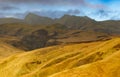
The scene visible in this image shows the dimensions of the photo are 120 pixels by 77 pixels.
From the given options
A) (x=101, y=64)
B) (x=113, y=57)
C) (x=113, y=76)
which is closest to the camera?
(x=113, y=76)

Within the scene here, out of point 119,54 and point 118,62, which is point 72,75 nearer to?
point 118,62

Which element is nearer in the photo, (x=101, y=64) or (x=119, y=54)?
(x=101, y=64)

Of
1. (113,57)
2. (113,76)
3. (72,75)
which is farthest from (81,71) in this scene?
(113,57)

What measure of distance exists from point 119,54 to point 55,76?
45.6m

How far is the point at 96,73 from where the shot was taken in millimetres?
144500

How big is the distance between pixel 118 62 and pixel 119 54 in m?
16.5

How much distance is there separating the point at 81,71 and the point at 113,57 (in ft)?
95.7

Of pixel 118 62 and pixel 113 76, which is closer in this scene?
pixel 113 76

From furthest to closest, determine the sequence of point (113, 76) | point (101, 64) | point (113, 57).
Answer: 1. point (113, 57)
2. point (101, 64)
3. point (113, 76)

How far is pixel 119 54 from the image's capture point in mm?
172250

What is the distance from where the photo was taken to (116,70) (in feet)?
472

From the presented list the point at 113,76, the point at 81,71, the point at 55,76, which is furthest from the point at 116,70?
the point at 55,76

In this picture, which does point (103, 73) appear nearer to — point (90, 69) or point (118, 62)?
point (90, 69)

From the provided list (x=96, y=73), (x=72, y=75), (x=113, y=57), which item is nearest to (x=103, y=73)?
(x=96, y=73)
